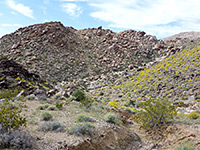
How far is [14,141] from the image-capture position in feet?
15.5

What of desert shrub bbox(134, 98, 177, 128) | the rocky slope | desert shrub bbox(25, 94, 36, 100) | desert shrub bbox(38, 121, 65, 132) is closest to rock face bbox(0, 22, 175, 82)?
the rocky slope

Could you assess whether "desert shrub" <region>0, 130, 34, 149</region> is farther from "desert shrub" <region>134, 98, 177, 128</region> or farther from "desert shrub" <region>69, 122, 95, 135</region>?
"desert shrub" <region>134, 98, 177, 128</region>

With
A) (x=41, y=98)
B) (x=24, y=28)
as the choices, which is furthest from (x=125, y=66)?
(x=24, y=28)

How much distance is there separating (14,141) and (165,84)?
18.5m

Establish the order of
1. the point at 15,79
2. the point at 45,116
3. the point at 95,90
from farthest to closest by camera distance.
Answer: the point at 95,90
the point at 15,79
the point at 45,116

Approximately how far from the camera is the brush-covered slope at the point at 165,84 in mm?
17672

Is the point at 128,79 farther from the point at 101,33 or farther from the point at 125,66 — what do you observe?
the point at 101,33

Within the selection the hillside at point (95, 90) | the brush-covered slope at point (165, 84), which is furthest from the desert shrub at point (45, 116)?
the brush-covered slope at point (165, 84)

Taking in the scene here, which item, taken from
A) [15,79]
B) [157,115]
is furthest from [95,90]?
[157,115]

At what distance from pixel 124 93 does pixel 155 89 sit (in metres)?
Result: 3.90

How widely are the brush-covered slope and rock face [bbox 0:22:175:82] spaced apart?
20.1 feet

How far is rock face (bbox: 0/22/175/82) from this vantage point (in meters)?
29.9

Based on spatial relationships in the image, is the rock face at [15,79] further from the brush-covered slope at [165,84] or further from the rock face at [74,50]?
the rock face at [74,50]

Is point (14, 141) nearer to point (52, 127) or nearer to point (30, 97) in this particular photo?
point (52, 127)
